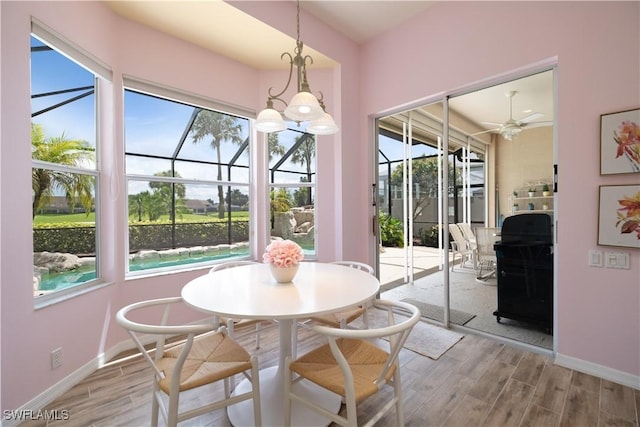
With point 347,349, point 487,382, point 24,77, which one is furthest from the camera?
point 487,382

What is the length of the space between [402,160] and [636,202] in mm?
2095

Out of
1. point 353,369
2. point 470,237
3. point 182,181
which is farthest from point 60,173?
point 470,237

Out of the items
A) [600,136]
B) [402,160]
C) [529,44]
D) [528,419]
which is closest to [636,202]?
[600,136]

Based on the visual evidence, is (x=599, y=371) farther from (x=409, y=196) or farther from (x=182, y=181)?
(x=182, y=181)

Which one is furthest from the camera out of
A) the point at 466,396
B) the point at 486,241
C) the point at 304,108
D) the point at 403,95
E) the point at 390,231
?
the point at 390,231

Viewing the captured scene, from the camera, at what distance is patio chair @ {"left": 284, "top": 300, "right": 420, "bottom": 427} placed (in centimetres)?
115

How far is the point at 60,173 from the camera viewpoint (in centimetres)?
209

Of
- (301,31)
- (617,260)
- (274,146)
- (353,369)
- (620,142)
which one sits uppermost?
(301,31)

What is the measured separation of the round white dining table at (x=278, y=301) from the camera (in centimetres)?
132

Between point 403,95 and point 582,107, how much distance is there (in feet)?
5.12

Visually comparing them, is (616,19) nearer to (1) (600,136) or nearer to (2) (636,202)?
(1) (600,136)

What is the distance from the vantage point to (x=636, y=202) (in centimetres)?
186

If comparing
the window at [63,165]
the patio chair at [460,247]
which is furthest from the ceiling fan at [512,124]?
the window at [63,165]

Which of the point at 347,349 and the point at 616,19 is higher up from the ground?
the point at 616,19
